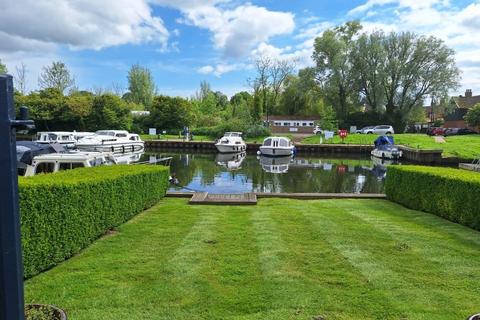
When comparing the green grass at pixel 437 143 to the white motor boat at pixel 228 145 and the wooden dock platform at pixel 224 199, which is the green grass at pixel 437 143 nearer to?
the white motor boat at pixel 228 145

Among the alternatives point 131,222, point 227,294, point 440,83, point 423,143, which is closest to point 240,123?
point 423,143

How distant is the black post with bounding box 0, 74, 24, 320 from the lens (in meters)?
1.95

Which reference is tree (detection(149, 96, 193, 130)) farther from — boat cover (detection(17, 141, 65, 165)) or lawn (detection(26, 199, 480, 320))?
lawn (detection(26, 199, 480, 320))

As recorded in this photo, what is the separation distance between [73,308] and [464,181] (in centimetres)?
811

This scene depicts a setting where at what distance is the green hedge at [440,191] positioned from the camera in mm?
7957

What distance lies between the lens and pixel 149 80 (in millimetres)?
77688

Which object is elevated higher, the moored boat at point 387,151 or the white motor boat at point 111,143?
the white motor boat at point 111,143

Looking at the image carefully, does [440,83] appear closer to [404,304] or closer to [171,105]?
[171,105]

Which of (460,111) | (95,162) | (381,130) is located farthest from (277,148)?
(460,111)

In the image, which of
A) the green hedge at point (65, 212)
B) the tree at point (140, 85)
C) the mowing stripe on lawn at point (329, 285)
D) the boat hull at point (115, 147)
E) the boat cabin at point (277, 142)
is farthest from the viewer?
the tree at point (140, 85)

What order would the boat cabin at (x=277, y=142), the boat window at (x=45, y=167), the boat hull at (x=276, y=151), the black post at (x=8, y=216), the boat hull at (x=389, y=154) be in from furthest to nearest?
the boat cabin at (x=277, y=142)
the boat hull at (x=276, y=151)
the boat hull at (x=389, y=154)
the boat window at (x=45, y=167)
the black post at (x=8, y=216)

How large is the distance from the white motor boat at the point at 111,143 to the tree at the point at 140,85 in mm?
38166

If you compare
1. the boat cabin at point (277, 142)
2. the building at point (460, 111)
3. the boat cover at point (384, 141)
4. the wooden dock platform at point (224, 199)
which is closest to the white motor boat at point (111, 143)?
the boat cabin at point (277, 142)

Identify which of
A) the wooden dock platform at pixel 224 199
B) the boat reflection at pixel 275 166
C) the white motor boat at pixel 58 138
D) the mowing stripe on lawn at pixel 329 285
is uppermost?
the white motor boat at pixel 58 138
